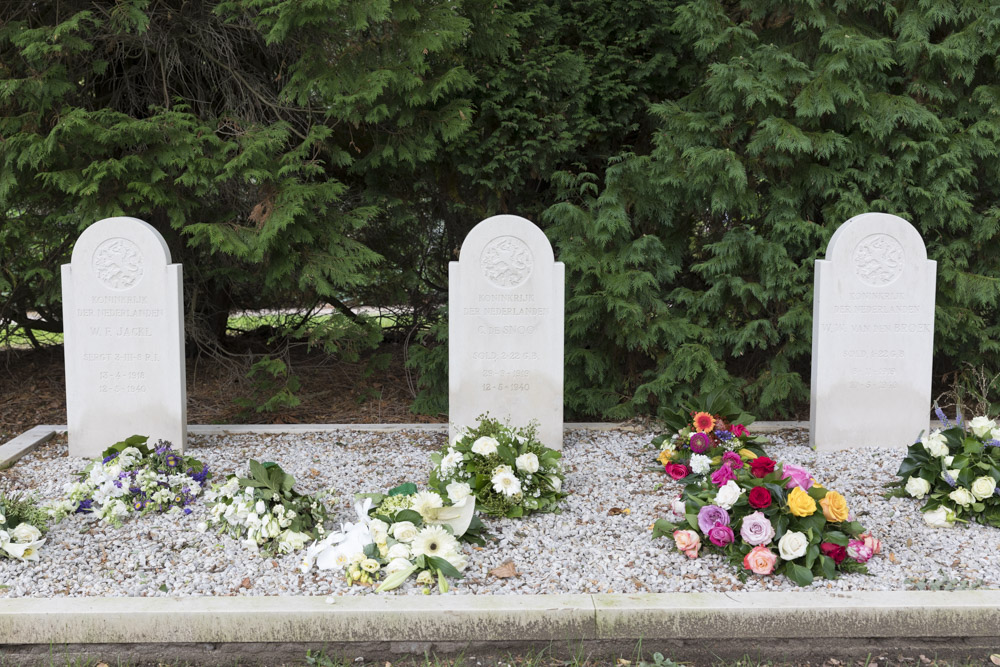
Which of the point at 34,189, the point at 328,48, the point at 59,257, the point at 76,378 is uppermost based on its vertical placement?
the point at 328,48

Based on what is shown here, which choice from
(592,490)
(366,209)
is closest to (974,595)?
(592,490)

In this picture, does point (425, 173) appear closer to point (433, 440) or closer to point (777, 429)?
point (433, 440)

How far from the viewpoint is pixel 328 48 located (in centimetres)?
612

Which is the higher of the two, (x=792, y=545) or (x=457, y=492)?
(x=457, y=492)

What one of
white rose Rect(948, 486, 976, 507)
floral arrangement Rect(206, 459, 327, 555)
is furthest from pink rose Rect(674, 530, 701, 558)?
floral arrangement Rect(206, 459, 327, 555)

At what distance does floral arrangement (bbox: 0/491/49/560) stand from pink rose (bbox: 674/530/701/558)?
9.52 ft

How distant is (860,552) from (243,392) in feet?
18.7

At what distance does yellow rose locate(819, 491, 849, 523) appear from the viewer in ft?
11.5

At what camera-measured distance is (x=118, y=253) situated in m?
5.14

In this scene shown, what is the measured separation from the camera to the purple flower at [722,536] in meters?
3.54

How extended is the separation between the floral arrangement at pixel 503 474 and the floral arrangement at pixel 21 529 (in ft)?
6.12

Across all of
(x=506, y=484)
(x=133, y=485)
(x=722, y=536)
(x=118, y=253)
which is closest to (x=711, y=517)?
(x=722, y=536)

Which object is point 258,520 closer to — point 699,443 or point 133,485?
point 133,485

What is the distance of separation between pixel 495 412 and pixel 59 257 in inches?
171
